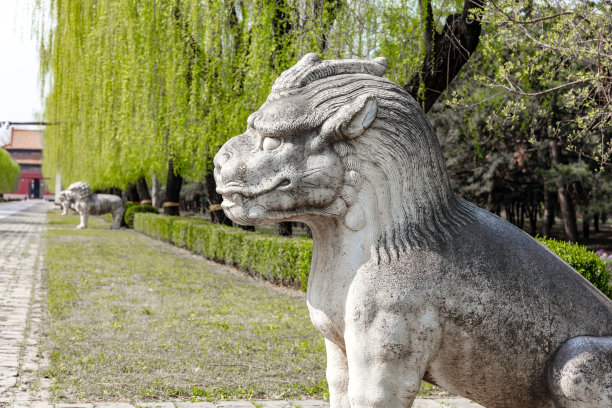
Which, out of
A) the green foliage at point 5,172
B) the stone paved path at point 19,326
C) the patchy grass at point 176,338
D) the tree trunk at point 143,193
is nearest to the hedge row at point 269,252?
the patchy grass at point 176,338

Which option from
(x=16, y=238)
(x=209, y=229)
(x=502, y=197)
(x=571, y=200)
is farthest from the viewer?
(x=502, y=197)

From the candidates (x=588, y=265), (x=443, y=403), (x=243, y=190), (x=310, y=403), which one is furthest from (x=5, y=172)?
(x=243, y=190)

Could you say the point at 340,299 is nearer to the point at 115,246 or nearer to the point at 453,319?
the point at 453,319

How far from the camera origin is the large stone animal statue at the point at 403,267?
2189 millimetres

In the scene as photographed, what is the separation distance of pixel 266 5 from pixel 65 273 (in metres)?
6.56

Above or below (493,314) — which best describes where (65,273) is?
below

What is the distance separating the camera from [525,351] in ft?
7.41

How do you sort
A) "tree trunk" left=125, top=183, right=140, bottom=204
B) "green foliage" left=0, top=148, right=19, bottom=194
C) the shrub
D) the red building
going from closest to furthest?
the shrub, "tree trunk" left=125, top=183, right=140, bottom=204, "green foliage" left=0, top=148, right=19, bottom=194, the red building

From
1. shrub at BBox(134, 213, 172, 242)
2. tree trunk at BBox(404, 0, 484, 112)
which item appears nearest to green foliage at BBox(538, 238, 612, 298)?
tree trunk at BBox(404, 0, 484, 112)

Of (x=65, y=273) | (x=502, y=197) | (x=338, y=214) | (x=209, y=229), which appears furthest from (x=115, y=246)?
(x=338, y=214)

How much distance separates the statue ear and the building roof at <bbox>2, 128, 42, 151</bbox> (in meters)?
107

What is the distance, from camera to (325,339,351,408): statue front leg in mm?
2527

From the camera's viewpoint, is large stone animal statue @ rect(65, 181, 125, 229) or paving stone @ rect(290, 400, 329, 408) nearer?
paving stone @ rect(290, 400, 329, 408)

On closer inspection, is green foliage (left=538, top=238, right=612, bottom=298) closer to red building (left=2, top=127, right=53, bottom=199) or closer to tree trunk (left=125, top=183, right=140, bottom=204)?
tree trunk (left=125, top=183, right=140, bottom=204)
